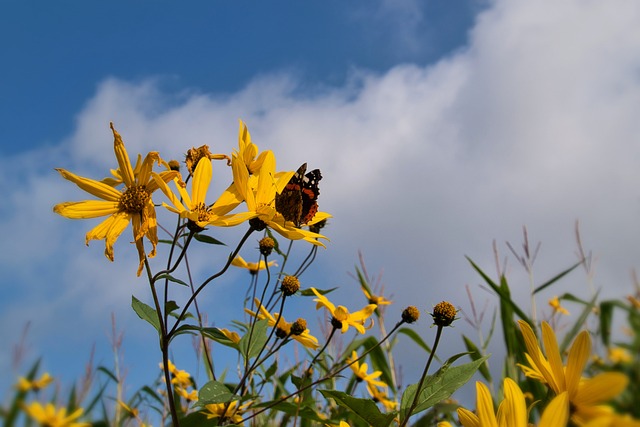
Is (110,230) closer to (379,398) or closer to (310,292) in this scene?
(310,292)

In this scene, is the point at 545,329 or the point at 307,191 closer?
the point at 545,329

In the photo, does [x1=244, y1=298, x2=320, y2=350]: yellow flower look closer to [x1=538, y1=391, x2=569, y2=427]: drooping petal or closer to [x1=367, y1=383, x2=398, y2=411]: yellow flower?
[x1=367, y1=383, x2=398, y2=411]: yellow flower

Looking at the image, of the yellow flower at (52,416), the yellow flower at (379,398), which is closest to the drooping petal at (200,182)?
the yellow flower at (52,416)

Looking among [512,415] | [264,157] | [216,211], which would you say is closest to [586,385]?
[512,415]

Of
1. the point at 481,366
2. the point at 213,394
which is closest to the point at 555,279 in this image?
the point at 481,366

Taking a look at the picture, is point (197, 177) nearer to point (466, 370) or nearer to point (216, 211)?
point (216, 211)

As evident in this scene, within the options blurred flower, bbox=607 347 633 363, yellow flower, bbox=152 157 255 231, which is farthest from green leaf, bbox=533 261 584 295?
yellow flower, bbox=152 157 255 231

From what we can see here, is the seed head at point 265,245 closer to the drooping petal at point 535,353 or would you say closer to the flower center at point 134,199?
the flower center at point 134,199
